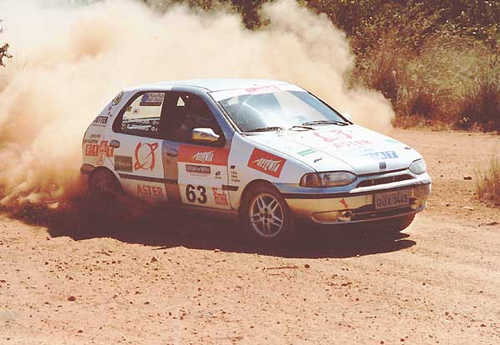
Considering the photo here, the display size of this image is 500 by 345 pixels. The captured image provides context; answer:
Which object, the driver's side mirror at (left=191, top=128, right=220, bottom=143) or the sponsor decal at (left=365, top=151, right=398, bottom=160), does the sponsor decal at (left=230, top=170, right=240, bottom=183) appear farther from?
the sponsor decal at (left=365, top=151, right=398, bottom=160)

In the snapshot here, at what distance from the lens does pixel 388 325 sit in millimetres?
6539

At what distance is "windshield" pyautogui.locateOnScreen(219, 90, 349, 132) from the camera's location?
9.68 m

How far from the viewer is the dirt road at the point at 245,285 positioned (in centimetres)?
648

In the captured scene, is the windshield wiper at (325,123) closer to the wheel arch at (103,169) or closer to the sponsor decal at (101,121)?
the wheel arch at (103,169)

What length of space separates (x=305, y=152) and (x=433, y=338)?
123 inches

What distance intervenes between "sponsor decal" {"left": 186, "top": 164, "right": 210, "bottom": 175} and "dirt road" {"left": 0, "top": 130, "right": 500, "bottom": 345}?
67cm

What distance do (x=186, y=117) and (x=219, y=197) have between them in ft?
3.39

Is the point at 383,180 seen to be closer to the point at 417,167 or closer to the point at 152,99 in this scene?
the point at 417,167

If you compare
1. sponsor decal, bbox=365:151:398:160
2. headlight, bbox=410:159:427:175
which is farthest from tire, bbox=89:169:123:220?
headlight, bbox=410:159:427:175

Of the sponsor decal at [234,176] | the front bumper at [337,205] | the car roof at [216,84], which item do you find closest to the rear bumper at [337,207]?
the front bumper at [337,205]

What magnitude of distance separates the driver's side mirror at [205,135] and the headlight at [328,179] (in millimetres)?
1191

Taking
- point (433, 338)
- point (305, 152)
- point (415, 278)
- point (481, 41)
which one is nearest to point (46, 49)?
point (481, 41)

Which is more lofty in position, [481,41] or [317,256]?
[481,41]

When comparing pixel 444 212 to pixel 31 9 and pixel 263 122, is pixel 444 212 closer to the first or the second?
pixel 263 122
